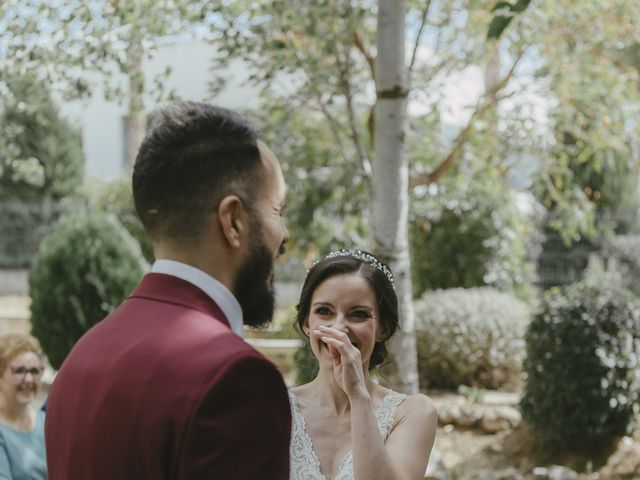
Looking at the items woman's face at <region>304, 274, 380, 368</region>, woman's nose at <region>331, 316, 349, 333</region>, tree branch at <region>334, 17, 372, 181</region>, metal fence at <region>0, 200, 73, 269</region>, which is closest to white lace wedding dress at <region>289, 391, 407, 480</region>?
woman's face at <region>304, 274, 380, 368</region>

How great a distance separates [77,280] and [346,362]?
8106mm

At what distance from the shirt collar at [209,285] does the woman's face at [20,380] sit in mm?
3059

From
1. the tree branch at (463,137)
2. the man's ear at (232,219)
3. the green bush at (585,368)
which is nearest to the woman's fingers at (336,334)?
the man's ear at (232,219)

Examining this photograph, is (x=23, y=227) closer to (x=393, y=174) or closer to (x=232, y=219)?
(x=393, y=174)

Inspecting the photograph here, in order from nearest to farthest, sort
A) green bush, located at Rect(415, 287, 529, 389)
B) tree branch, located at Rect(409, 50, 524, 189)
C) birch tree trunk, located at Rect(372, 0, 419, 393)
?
1. birch tree trunk, located at Rect(372, 0, 419, 393)
2. tree branch, located at Rect(409, 50, 524, 189)
3. green bush, located at Rect(415, 287, 529, 389)

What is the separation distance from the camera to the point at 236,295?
1471 millimetres

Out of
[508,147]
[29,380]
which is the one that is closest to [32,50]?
[29,380]

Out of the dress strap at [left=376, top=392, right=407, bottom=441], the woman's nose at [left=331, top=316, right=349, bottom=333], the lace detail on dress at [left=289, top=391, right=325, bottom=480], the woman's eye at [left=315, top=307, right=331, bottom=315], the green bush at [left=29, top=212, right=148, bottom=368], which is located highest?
the woman's eye at [left=315, top=307, right=331, bottom=315]

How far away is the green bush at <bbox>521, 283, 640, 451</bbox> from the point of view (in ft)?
23.2

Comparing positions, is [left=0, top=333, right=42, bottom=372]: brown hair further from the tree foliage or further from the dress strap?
the tree foliage

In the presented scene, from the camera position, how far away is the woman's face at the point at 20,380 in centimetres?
426

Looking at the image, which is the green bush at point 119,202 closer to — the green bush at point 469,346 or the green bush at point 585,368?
the green bush at point 469,346

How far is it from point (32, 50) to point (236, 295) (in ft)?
16.4

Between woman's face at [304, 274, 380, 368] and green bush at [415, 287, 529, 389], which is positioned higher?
woman's face at [304, 274, 380, 368]
